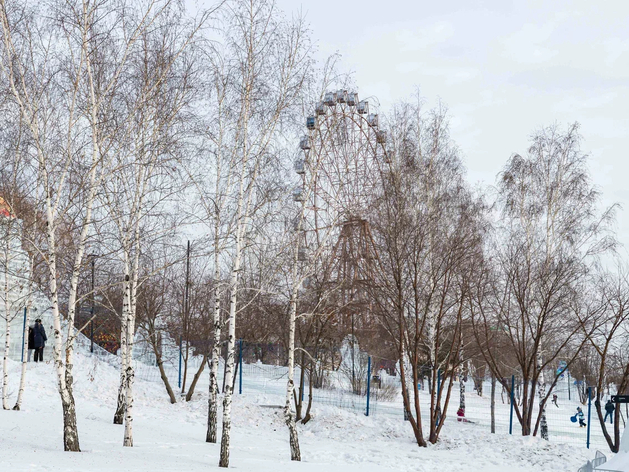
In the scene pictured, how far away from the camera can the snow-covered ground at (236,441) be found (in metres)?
10.3

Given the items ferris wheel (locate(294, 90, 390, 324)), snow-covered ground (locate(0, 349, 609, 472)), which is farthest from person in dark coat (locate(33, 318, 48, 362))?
ferris wheel (locate(294, 90, 390, 324))

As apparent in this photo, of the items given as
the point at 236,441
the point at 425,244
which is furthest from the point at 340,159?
the point at 236,441

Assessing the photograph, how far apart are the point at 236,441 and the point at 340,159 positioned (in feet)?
32.1

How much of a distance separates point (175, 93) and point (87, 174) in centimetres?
261

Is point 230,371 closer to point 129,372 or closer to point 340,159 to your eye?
point 129,372

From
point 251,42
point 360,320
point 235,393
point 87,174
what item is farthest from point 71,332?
point 360,320

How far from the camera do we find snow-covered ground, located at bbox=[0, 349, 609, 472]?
1030 centimetres

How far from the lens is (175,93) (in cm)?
1170

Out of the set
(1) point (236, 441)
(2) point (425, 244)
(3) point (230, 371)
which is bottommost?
(1) point (236, 441)

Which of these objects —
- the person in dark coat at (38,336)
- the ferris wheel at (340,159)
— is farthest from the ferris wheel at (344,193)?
the person in dark coat at (38,336)

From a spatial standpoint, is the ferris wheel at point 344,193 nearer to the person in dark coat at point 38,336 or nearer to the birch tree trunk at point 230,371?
the birch tree trunk at point 230,371

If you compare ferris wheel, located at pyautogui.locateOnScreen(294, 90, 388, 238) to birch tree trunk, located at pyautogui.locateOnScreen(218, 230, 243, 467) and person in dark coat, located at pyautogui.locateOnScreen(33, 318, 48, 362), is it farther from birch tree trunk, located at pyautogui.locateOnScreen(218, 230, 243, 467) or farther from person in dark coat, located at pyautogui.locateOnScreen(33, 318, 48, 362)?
person in dark coat, located at pyautogui.locateOnScreen(33, 318, 48, 362)

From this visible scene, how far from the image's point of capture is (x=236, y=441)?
46.7ft

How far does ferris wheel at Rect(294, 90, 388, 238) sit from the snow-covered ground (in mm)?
4712
